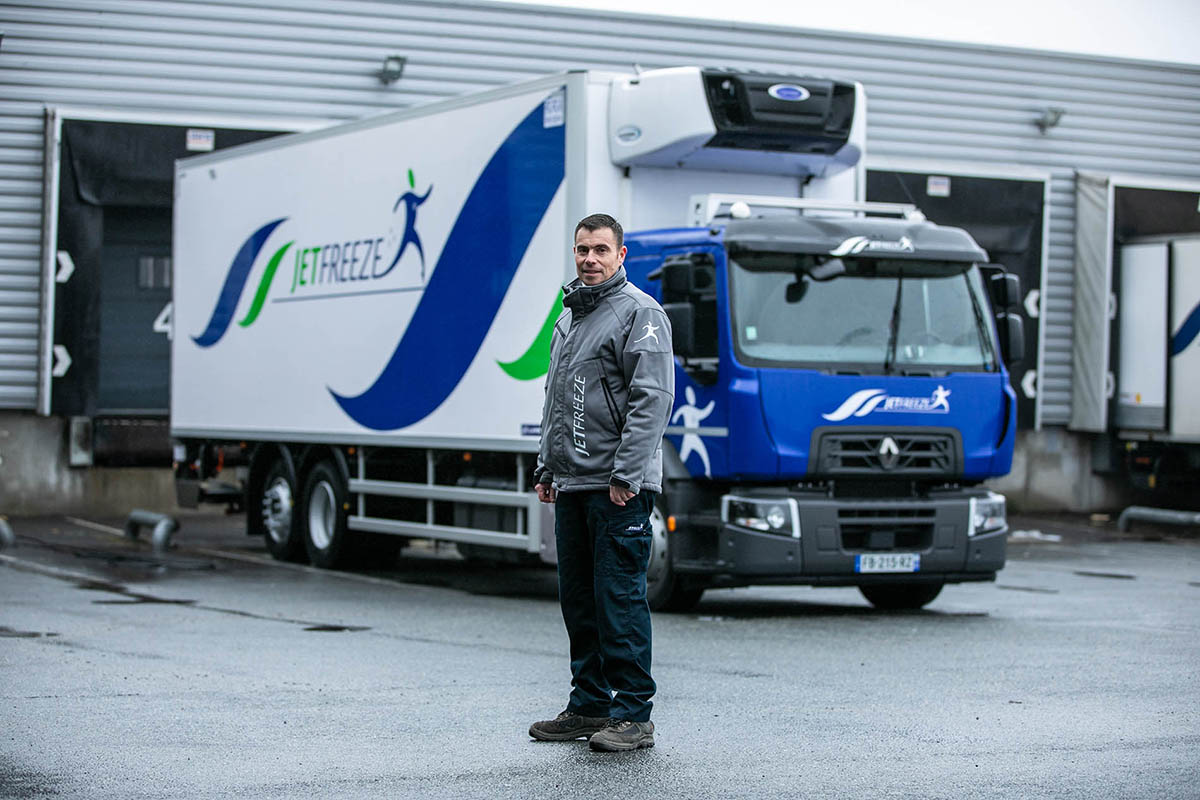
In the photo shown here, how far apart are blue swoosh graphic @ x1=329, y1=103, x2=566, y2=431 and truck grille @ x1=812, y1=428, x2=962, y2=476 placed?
8.88 feet

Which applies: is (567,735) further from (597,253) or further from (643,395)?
(597,253)

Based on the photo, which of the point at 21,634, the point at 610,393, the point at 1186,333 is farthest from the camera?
the point at 1186,333

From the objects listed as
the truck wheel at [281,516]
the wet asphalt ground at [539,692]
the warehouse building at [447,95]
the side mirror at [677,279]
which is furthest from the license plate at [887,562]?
the warehouse building at [447,95]

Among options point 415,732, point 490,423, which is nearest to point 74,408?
point 490,423

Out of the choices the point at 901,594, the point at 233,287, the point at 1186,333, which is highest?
the point at 233,287

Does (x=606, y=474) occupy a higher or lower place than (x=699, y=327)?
lower

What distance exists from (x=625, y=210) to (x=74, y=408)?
35.4 ft

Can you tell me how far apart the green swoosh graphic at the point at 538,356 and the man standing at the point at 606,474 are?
5426mm

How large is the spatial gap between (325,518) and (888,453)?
602 cm

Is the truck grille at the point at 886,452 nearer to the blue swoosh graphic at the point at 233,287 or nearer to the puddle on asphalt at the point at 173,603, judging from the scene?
the puddle on asphalt at the point at 173,603

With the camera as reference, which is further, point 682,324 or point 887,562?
point 887,562

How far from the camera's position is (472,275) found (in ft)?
45.1

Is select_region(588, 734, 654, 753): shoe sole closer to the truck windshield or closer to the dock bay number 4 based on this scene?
the truck windshield

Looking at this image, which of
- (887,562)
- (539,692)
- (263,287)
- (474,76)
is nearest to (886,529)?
(887,562)
